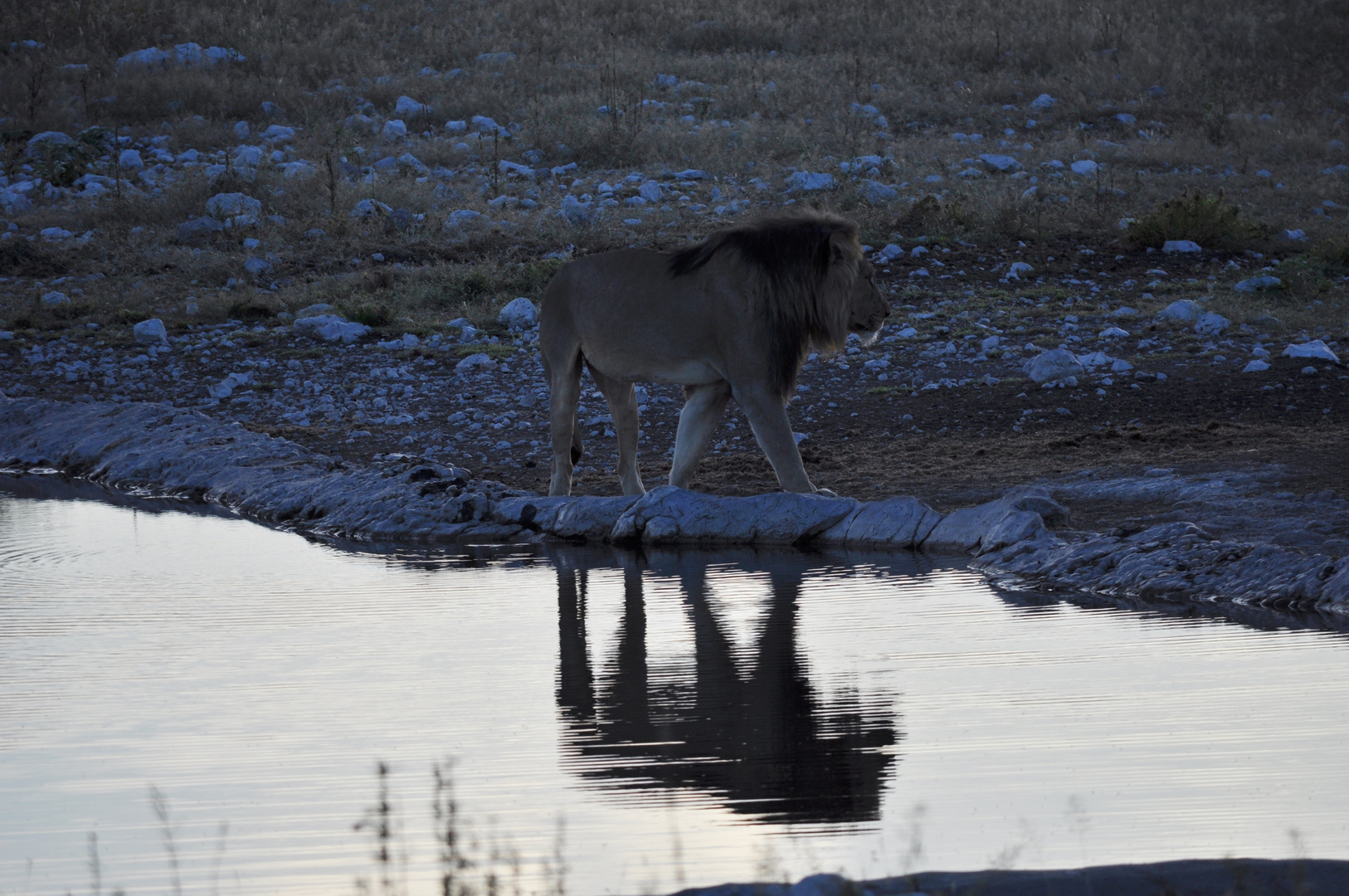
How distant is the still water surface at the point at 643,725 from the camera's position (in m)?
3.84

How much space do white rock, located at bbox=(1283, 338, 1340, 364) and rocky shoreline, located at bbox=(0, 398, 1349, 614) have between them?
386cm

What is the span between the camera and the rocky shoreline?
22.5 feet

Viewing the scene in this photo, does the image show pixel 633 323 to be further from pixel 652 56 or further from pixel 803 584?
pixel 652 56

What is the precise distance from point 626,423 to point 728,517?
3.60 ft

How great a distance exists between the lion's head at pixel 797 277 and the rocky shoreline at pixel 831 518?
0.87 meters

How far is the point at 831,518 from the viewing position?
26.9 feet

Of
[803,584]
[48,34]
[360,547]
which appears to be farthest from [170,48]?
[803,584]

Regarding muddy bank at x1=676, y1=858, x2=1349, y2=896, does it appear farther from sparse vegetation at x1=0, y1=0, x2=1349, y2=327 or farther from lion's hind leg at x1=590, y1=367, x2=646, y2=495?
sparse vegetation at x1=0, y1=0, x2=1349, y2=327

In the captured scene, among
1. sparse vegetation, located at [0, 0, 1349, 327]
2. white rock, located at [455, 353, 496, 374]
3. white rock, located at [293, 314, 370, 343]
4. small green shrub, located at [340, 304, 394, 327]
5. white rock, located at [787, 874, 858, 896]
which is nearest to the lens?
white rock, located at [787, 874, 858, 896]

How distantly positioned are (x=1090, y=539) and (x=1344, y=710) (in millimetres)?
2617

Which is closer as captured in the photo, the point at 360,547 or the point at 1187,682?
the point at 1187,682

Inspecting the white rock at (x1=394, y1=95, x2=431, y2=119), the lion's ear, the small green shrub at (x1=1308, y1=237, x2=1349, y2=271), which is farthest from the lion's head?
the white rock at (x1=394, y1=95, x2=431, y2=119)

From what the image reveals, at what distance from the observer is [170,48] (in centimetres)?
2842

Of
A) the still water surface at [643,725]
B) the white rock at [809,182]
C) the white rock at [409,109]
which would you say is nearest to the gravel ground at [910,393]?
the still water surface at [643,725]
